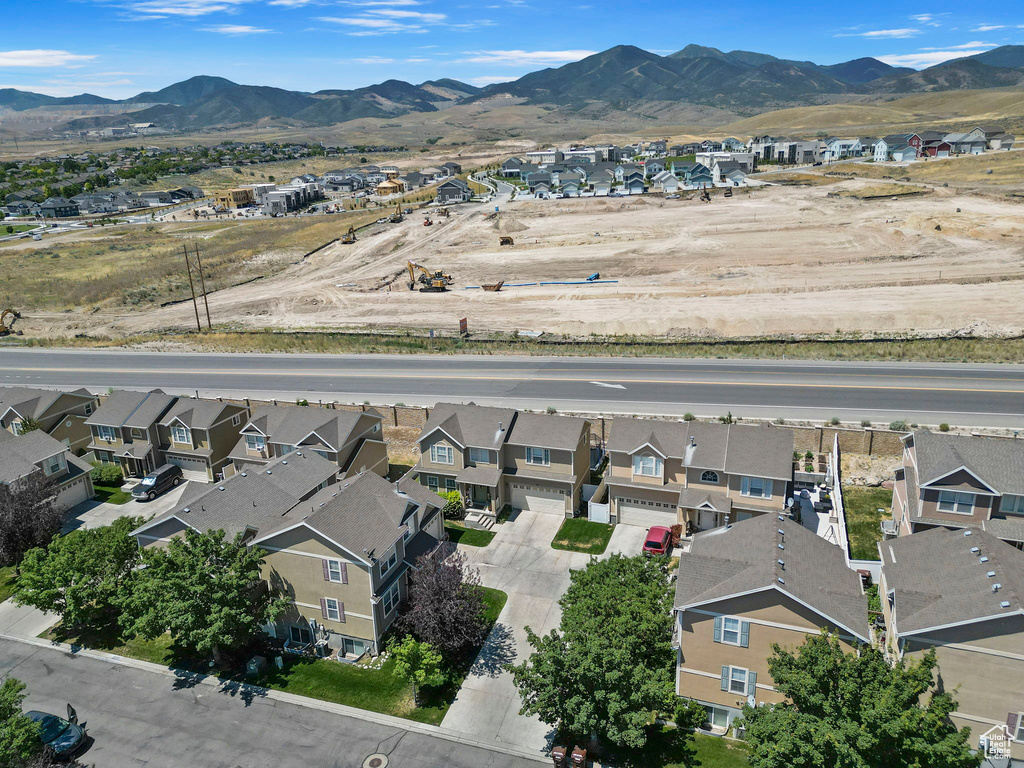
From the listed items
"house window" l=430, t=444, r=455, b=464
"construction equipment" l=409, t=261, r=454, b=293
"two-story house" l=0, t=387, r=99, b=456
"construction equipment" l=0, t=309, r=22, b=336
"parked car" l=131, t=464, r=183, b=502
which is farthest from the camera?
"construction equipment" l=409, t=261, r=454, b=293

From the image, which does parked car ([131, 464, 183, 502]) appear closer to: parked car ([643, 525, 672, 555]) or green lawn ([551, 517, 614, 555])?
green lawn ([551, 517, 614, 555])

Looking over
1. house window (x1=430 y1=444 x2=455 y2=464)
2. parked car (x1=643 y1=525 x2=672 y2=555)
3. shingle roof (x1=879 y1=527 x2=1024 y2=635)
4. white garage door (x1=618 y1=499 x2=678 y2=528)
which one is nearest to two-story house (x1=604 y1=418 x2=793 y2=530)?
white garage door (x1=618 y1=499 x2=678 y2=528)

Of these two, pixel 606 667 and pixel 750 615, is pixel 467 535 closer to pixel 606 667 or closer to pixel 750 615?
pixel 606 667

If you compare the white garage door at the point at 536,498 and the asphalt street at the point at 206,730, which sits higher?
the white garage door at the point at 536,498

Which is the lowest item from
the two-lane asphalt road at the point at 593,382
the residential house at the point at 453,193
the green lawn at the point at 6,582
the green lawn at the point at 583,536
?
the green lawn at the point at 583,536

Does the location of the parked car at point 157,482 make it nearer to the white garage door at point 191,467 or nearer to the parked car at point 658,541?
the white garage door at point 191,467

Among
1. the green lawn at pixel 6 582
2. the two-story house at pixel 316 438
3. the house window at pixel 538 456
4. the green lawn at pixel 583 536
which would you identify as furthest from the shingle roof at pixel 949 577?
the green lawn at pixel 6 582

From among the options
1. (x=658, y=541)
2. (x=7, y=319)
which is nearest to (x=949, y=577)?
(x=658, y=541)
